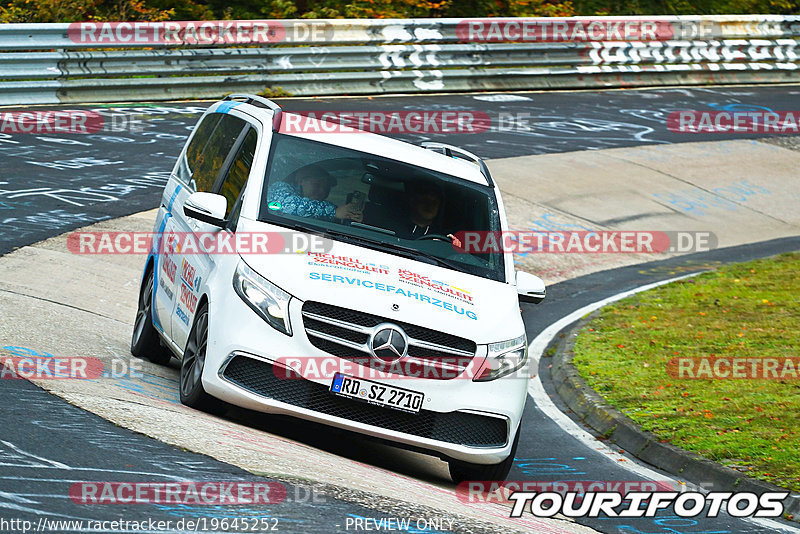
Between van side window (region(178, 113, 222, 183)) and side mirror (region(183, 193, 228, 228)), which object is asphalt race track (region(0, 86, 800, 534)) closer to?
side mirror (region(183, 193, 228, 228))

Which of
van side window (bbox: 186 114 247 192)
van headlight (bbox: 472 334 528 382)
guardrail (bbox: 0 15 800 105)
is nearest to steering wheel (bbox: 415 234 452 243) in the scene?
van headlight (bbox: 472 334 528 382)

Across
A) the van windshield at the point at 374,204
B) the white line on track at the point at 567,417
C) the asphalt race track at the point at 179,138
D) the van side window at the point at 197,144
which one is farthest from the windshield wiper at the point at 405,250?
the asphalt race track at the point at 179,138

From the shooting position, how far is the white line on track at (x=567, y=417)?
8.34m

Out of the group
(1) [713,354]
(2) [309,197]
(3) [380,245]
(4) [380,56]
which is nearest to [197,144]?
(2) [309,197]

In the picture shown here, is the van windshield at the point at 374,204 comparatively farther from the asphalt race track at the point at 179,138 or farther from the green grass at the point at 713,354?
the asphalt race track at the point at 179,138

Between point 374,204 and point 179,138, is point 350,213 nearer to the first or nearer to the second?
point 374,204

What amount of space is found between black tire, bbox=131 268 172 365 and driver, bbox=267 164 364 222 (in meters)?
1.69

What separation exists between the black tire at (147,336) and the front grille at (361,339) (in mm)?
2426

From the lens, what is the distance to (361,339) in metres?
6.66

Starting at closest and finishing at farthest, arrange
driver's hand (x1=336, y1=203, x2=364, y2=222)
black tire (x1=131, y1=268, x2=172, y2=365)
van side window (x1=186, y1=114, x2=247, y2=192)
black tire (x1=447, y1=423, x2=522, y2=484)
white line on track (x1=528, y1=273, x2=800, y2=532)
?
1. black tire (x1=447, y1=423, x2=522, y2=484)
2. driver's hand (x1=336, y1=203, x2=364, y2=222)
3. white line on track (x1=528, y1=273, x2=800, y2=532)
4. van side window (x1=186, y1=114, x2=247, y2=192)
5. black tire (x1=131, y1=268, x2=172, y2=365)

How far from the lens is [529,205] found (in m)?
17.2

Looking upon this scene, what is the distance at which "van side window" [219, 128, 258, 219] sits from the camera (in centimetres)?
784

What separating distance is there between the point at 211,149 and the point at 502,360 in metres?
2.98

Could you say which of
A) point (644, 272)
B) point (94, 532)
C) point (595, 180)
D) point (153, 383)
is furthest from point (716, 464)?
point (595, 180)
